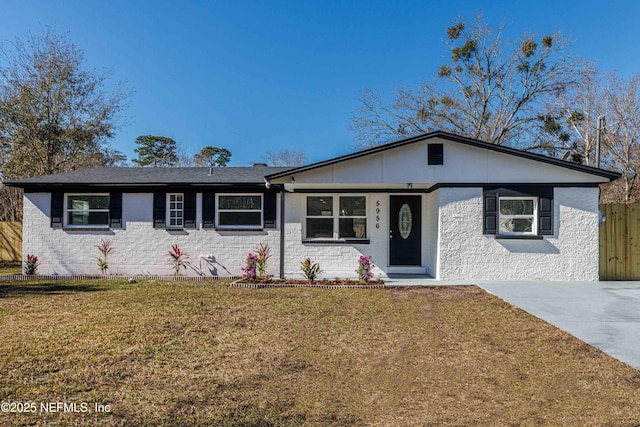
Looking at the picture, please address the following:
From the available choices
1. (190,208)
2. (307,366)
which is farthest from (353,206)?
(307,366)

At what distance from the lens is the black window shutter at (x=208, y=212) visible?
10398 mm

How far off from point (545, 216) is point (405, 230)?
3.58 metres

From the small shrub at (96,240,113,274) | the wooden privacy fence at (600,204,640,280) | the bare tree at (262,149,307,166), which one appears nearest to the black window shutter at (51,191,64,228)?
the small shrub at (96,240,113,274)

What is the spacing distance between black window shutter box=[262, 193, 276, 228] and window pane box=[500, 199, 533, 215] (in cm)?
624

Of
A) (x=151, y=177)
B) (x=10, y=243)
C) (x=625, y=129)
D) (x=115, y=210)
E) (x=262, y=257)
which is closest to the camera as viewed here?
(x=262, y=257)

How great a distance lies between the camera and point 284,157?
1410 inches

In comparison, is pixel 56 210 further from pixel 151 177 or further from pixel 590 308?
pixel 590 308

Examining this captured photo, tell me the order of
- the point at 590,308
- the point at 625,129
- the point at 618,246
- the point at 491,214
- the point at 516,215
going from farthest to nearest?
the point at 625,129 < the point at 618,246 < the point at 516,215 < the point at 491,214 < the point at 590,308

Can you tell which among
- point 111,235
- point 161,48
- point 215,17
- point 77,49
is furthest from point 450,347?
point 77,49

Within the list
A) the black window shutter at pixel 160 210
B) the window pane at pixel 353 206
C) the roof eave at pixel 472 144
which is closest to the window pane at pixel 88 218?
the black window shutter at pixel 160 210

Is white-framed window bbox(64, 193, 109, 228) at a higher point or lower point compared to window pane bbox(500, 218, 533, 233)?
higher

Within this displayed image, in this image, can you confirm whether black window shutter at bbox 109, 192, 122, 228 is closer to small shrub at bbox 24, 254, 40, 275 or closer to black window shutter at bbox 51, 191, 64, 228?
black window shutter at bbox 51, 191, 64, 228

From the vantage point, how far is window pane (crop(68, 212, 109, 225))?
10742 mm

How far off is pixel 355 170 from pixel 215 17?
28.6ft
